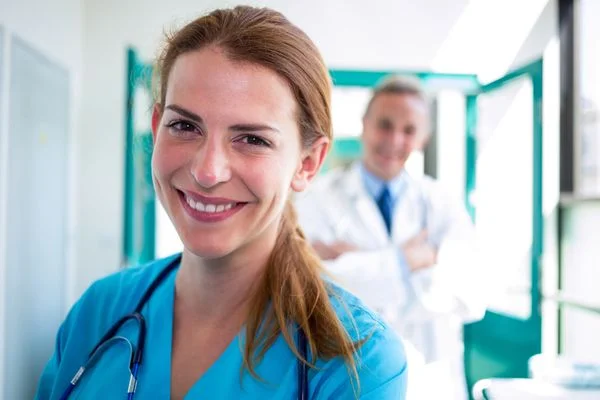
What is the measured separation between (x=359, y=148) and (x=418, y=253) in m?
1.10

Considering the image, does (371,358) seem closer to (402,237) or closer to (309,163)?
(309,163)

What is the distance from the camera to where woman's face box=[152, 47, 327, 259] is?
27.7 inches

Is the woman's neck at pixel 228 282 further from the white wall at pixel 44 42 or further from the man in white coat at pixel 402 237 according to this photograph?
the white wall at pixel 44 42

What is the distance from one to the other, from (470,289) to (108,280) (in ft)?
3.76

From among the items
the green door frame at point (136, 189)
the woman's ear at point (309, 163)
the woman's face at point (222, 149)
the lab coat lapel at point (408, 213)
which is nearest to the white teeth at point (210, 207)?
the woman's face at point (222, 149)

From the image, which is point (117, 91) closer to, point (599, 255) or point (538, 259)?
point (538, 259)

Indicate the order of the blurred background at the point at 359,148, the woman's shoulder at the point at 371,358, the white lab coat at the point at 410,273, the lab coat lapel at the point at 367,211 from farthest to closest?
the blurred background at the point at 359,148
the lab coat lapel at the point at 367,211
the white lab coat at the point at 410,273
the woman's shoulder at the point at 371,358

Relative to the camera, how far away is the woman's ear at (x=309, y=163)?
822 mm

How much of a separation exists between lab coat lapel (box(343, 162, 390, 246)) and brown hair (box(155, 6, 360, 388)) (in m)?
0.94

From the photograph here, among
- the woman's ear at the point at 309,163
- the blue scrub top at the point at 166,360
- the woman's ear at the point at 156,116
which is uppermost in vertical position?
the woman's ear at the point at 156,116

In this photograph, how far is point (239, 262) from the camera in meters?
0.82

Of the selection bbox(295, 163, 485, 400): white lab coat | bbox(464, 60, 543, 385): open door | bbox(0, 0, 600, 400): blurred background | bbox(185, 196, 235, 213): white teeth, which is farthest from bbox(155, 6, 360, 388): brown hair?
bbox(464, 60, 543, 385): open door

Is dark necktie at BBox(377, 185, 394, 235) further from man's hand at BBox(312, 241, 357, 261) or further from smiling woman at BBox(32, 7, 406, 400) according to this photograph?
smiling woman at BBox(32, 7, 406, 400)

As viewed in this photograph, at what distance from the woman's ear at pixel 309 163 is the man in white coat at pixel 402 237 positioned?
0.76 m
